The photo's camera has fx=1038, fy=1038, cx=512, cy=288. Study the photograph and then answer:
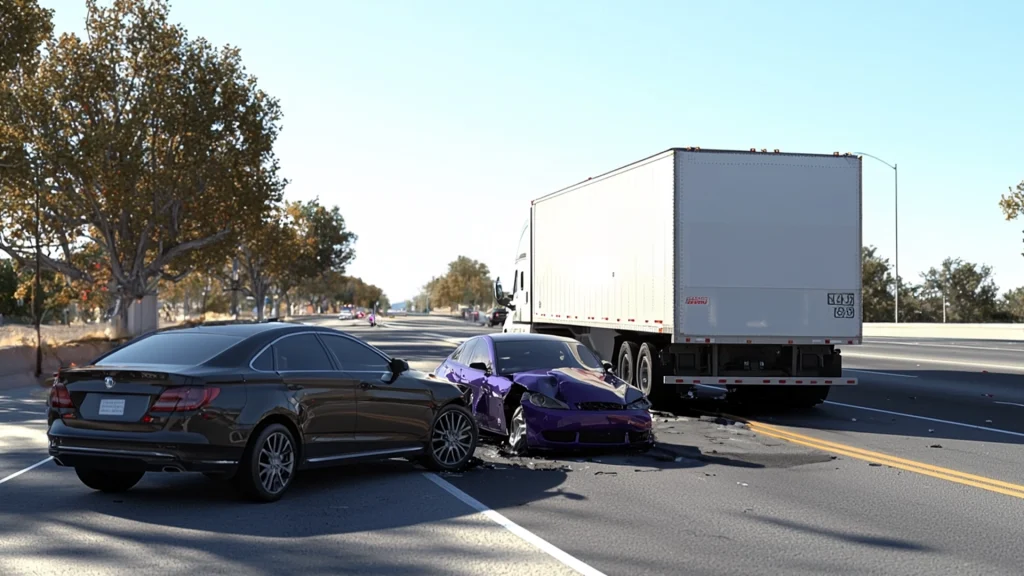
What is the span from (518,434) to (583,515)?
329 cm

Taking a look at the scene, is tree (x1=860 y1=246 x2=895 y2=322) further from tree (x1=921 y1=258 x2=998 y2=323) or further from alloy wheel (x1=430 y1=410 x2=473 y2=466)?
alloy wheel (x1=430 y1=410 x2=473 y2=466)

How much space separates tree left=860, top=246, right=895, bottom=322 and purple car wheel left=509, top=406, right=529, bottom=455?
95.1 m

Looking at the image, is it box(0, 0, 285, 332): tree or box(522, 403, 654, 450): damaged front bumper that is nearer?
box(522, 403, 654, 450): damaged front bumper

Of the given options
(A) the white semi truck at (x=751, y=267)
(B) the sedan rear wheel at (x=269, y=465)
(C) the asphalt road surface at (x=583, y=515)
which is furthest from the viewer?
(A) the white semi truck at (x=751, y=267)

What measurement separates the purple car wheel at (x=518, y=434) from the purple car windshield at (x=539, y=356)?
3.07 ft

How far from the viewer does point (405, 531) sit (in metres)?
7.60

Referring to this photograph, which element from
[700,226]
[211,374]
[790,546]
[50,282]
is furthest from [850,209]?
[50,282]

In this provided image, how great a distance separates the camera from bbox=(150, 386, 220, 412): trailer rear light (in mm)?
8102

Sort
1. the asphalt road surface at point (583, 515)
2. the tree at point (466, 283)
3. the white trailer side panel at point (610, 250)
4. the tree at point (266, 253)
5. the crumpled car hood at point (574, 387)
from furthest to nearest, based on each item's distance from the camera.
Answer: the tree at point (466, 283)
the tree at point (266, 253)
the white trailer side panel at point (610, 250)
the crumpled car hood at point (574, 387)
the asphalt road surface at point (583, 515)

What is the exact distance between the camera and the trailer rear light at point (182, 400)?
319 inches

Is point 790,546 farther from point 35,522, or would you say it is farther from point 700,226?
point 700,226

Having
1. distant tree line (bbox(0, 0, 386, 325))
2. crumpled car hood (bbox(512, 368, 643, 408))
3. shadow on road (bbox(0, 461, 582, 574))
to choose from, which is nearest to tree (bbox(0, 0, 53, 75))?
distant tree line (bbox(0, 0, 386, 325))

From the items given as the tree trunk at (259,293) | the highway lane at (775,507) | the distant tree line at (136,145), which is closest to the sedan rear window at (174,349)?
the highway lane at (775,507)

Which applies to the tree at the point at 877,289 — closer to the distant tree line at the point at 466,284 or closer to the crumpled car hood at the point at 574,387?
the distant tree line at the point at 466,284
